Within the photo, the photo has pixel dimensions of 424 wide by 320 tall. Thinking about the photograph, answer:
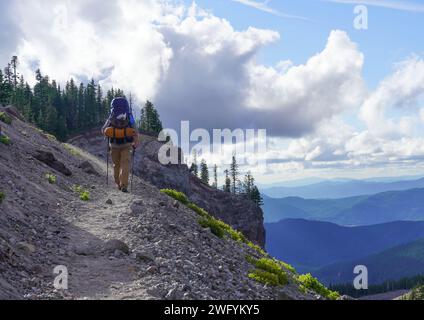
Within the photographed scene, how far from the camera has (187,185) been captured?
104 m

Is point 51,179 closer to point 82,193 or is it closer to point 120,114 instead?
point 82,193

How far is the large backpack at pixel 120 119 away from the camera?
64.8ft

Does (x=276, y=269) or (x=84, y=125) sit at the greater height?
(x=84, y=125)

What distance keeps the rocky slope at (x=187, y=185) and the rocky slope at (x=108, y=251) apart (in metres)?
72.1

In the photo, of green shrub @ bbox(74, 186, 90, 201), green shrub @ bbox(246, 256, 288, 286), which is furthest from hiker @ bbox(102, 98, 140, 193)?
green shrub @ bbox(246, 256, 288, 286)

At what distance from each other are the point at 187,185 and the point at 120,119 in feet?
275

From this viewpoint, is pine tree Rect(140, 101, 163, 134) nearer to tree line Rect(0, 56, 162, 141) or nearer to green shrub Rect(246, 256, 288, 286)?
tree line Rect(0, 56, 162, 141)

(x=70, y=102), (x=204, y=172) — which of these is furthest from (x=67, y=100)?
(x=204, y=172)

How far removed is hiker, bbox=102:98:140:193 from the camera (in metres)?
19.9

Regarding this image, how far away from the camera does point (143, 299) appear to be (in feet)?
26.8

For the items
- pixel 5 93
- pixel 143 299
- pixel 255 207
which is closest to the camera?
pixel 143 299

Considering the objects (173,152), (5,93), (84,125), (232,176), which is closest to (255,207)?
(173,152)

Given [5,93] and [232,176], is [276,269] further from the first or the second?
[232,176]

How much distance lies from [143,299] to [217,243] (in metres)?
7.06
